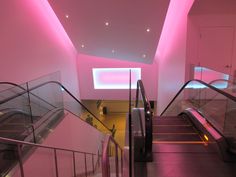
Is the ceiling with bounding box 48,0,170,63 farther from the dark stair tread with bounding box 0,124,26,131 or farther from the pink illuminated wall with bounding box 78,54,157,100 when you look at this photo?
the dark stair tread with bounding box 0,124,26,131

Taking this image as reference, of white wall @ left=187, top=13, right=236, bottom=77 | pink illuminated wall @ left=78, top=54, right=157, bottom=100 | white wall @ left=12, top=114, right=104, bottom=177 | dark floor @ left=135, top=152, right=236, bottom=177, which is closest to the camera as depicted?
dark floor @ left=135, top=152, right=236, bottom=177

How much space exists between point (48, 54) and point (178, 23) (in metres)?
5.22

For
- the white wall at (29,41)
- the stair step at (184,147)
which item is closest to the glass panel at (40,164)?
the stair step at (184,147)

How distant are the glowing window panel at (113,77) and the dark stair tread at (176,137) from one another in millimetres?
8011

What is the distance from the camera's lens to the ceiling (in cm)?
612

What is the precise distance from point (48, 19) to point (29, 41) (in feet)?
5.83

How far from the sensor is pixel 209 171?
2361mm

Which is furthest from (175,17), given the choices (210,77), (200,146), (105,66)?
(200,146)

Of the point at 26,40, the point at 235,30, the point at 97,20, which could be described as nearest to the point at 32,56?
the point at 26,40

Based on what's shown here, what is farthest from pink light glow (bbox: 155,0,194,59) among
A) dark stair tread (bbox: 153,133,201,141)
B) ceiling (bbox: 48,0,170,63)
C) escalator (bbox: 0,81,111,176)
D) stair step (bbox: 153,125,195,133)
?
escalator (bbox: 0,81,111,176)

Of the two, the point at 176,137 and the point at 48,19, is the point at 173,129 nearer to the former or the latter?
the point at 176,137

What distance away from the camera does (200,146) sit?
295 cm

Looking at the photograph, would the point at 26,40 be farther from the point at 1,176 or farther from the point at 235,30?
the point at 235,30

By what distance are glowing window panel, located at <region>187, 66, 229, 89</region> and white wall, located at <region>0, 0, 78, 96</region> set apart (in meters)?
5.08
